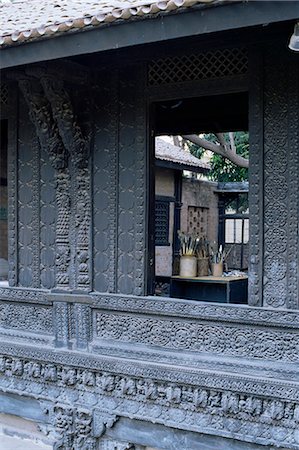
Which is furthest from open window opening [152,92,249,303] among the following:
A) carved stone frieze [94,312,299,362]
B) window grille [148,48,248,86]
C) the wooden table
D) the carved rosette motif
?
the carved rosette motif

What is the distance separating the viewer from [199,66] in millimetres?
4113

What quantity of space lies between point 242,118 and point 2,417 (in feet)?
13.2

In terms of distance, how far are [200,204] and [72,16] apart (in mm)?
8422

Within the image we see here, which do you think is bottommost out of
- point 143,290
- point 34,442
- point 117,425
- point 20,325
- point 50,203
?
point 34,442

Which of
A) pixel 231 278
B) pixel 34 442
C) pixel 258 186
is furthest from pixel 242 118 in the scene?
pixel 34 442

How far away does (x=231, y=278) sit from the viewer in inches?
192

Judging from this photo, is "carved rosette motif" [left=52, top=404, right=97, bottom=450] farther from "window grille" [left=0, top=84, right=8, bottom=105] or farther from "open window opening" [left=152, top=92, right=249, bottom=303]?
"window grille" [left=0, top=84, right=8, bottom=105]

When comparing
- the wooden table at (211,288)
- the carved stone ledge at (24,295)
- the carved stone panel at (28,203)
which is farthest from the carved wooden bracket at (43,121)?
the wooden table at (211,288)

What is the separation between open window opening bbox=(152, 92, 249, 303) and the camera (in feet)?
16.5

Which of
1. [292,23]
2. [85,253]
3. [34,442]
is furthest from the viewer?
[34,442]

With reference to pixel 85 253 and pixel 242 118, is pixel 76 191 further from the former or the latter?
pixel 242 118

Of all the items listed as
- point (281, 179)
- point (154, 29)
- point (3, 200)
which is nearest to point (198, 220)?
point (3, 200)

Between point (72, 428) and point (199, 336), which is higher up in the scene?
point (199, 336)

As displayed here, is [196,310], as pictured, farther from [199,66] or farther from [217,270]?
[199,66]
